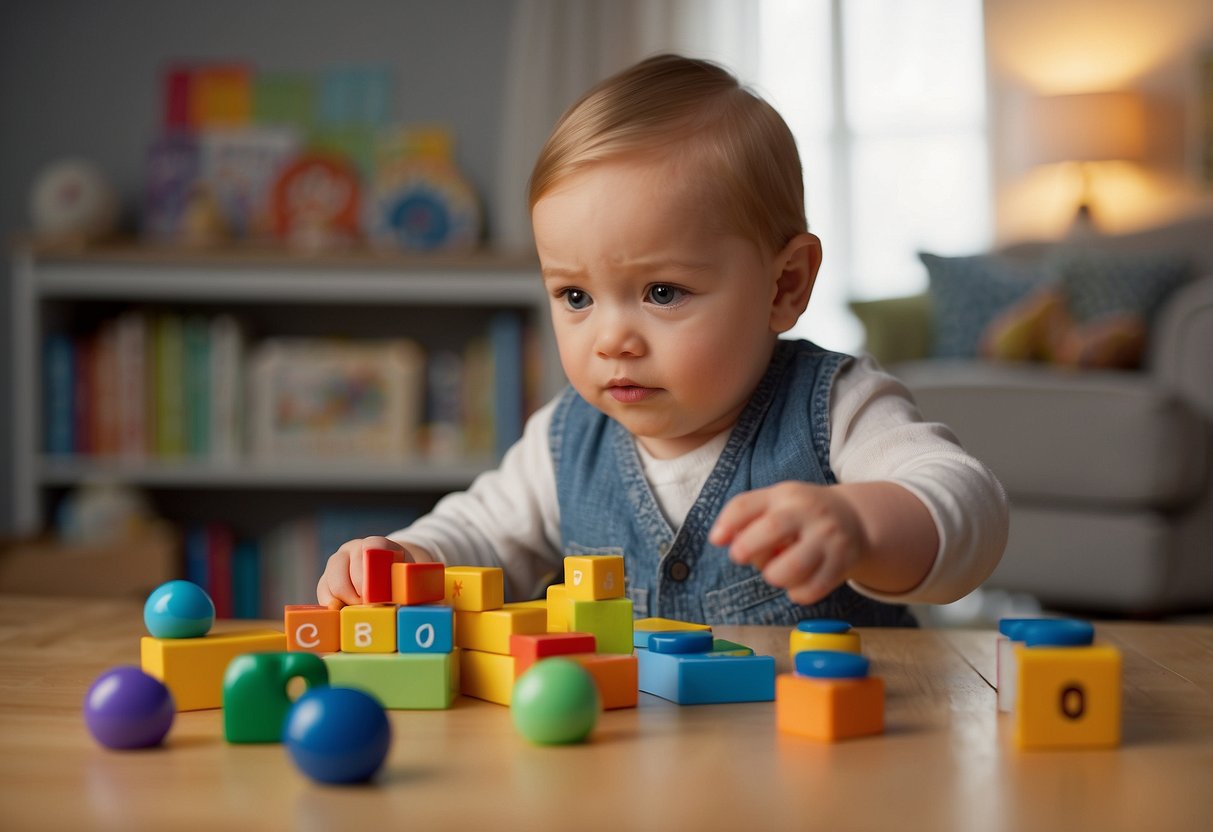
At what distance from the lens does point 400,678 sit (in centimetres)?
63

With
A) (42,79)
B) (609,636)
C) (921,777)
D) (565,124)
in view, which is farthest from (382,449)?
(921,777)

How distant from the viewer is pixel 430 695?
2.08 ft

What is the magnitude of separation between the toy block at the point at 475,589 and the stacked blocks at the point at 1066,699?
0.88 feet

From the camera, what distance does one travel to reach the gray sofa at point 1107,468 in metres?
2.26

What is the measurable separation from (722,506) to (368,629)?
43 centimetres

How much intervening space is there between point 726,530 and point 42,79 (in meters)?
3.33

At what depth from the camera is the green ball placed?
54cm

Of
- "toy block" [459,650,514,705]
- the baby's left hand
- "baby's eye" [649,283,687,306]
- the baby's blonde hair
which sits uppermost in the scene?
the baby's blonde hair

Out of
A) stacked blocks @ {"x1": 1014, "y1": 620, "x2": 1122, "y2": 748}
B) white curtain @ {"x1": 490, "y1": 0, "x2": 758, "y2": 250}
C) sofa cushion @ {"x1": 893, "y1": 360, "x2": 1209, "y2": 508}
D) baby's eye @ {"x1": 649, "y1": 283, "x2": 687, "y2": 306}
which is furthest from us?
white curtain @ {"x1": 490, "y1": 0, "x2": 758, "y2": 250}

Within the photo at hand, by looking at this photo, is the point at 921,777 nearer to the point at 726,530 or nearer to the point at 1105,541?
the point at 726,530

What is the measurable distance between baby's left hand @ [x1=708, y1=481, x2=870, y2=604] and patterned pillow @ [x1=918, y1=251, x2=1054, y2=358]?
2334 millimetres

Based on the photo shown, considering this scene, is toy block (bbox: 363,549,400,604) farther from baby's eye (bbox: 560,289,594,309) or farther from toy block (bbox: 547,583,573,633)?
baby's eye (bbox: 560,289,594,309)

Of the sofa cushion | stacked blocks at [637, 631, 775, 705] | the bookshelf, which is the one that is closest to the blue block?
stacked blocks at [637, 631, 775, 705]

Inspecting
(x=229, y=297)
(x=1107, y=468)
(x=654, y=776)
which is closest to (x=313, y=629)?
(x=654, y=776)
